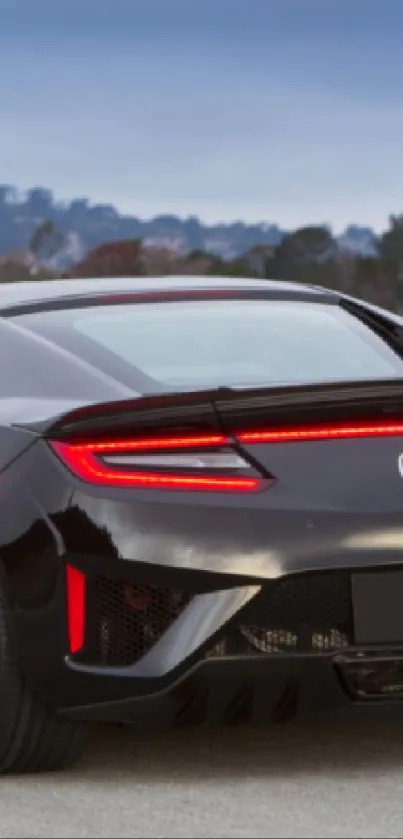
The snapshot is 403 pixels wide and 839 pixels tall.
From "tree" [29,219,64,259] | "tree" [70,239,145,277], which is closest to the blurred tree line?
"tree" [70,239,145,277]

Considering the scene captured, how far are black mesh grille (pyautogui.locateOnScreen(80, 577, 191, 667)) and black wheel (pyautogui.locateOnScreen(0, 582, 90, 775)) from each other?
0.21 meters

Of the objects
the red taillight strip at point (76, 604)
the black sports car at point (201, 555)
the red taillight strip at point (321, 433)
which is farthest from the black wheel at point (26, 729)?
the red taillight strip at point (321, 433)

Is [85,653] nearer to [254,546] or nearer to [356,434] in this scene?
[254,546]

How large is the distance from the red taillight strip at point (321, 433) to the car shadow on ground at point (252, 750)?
2.37 ft

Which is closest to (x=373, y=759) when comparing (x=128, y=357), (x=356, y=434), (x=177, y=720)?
Result: (x=177, y=720)

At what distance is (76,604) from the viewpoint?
466 cm

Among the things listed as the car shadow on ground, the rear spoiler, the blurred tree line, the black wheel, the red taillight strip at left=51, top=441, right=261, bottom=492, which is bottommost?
the blurred tree line

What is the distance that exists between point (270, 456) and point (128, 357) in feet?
2.51

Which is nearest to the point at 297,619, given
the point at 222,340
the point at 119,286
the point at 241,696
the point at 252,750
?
the point at 241,696

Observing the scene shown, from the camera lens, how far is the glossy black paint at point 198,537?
181 inches

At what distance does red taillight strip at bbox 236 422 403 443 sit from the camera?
4.68 meters

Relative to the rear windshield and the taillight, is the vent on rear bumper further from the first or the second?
the rear windshield

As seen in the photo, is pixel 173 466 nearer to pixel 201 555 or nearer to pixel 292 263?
pixel 201 555

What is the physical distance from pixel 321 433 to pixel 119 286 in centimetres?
145
